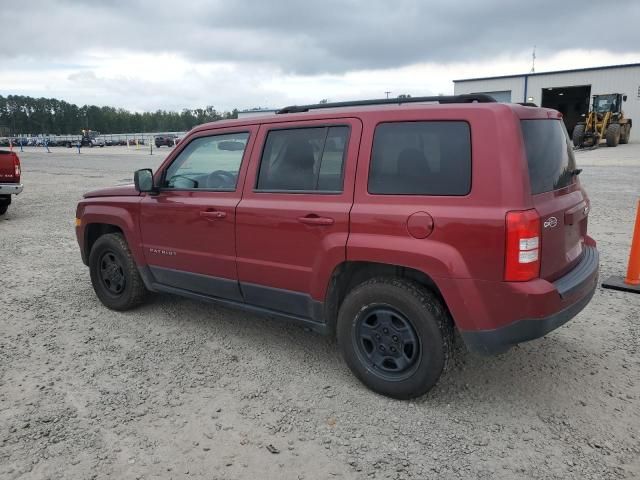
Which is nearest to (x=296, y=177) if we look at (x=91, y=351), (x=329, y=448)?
(x=329, y=448)

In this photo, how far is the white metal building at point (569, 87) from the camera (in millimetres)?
34719

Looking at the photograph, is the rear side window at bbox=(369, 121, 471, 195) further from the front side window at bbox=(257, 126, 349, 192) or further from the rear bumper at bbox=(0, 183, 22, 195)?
the rear bumper at bbox=(0, 183, 22, 195)

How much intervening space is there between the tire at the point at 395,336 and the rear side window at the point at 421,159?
1.99 ft

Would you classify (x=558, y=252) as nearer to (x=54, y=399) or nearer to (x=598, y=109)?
(x=54, y=399)

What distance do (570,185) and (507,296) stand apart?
111 cm

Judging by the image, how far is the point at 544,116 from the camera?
3.24 metres

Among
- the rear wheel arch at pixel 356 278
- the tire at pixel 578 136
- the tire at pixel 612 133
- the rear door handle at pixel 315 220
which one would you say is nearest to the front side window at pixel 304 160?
the rear door handle at pixel 315 220

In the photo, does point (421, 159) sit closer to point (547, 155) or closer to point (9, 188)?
point (547, 155)

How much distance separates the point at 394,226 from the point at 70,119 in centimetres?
14491

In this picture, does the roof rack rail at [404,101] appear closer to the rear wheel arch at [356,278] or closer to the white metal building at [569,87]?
the rear wheel arch at [356,278]

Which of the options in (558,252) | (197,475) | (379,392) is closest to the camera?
(197,475)

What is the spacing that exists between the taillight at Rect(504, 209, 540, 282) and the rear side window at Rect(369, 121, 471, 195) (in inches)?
12.9

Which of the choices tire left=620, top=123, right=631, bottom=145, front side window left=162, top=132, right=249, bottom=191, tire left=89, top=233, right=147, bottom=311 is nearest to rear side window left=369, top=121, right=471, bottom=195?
front side window left=162, top=132, right=249, bottom=191

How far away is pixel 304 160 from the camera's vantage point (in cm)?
364
